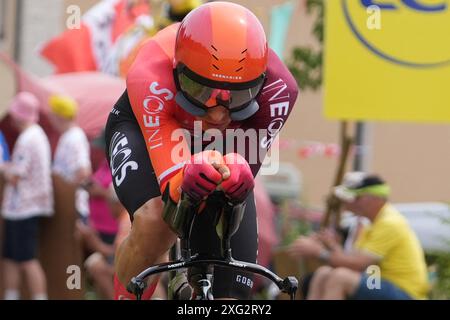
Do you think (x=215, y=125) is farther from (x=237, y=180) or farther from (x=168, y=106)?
(x=237, y=180)

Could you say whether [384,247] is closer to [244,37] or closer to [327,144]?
[244,37]

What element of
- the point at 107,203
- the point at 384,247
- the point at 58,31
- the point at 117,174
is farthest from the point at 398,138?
the point at 117,174

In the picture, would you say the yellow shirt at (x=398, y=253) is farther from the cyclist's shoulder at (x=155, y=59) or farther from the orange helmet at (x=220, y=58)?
the orange helmet at (x=220, y=58)

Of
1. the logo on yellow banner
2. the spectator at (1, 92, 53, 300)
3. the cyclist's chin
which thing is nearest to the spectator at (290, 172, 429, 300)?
the logo on yellow banner

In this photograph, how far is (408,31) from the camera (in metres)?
7.32

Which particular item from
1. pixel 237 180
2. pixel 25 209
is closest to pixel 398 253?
pixel 25 209

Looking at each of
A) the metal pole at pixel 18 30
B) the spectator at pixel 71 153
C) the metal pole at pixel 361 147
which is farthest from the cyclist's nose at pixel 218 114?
the metal pole at pixel 18 30

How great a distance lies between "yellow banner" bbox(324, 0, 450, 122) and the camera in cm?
724

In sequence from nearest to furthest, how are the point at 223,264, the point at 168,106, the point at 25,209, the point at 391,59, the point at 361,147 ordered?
the point at 223,264
the point at 168,106
the point at 391,59
the point at 361,147
the point at 25,209

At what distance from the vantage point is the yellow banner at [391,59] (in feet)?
23.8

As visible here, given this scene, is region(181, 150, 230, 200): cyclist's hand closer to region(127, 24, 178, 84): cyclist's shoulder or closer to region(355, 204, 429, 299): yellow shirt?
region(127, 24, 178, 84): cyclist's shoulder

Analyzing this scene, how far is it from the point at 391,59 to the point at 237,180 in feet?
12.8

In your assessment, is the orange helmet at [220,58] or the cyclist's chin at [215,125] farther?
the cyclist's chin at [215,125]
